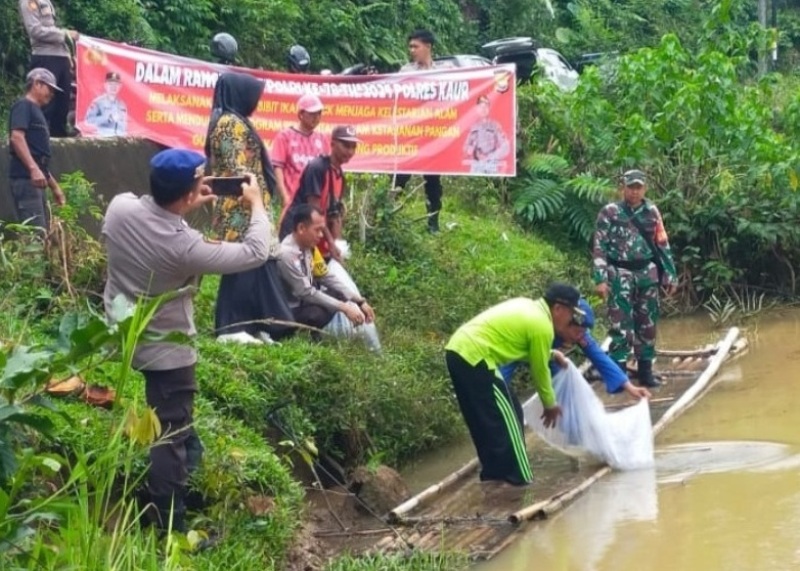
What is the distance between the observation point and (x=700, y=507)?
22.8 ft

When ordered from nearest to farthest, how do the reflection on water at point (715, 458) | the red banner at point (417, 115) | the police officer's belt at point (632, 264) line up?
the reflection on water at point (715, 458) → the police officer's belt at point (632, 264) → the red banner at point (417, 115)

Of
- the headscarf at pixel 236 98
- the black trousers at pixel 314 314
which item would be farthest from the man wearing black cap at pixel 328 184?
the headscarf at pixel 236 98

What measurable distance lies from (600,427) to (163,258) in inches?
120

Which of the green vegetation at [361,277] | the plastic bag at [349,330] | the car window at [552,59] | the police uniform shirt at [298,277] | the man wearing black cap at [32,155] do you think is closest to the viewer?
the green vegetation at [361,277]

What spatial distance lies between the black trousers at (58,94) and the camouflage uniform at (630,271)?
14.1 ft

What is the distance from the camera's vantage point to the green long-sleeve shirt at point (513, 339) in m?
7.20

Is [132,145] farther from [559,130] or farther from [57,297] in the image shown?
[559,130]

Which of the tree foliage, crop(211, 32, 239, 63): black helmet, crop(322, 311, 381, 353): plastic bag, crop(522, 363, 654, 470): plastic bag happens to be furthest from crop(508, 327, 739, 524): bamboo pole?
crop(211, 32, 239, 63): black helmet

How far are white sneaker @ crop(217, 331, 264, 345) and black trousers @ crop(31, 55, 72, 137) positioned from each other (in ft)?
12.6

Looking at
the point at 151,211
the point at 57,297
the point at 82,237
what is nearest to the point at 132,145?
the point at 82,237

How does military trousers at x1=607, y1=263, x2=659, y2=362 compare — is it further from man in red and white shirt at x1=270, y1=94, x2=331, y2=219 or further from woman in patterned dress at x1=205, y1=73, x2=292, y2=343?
woman in patterned dress at x1=205, y1=73, x2=292, y2=343

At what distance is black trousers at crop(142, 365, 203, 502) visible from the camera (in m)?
5.39

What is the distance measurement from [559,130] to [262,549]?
907 centimetres

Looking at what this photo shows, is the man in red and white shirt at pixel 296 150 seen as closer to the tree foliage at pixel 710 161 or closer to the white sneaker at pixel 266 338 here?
the white sneaker at pixel 266 338
